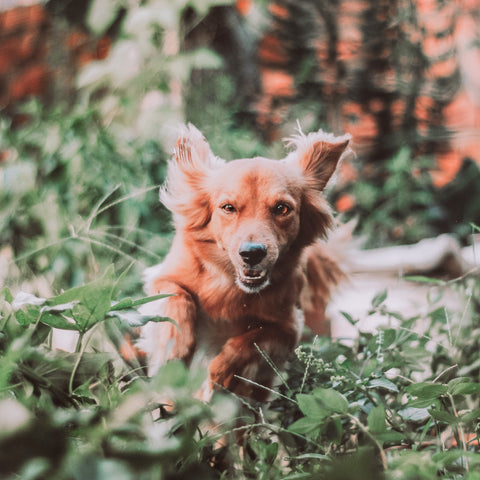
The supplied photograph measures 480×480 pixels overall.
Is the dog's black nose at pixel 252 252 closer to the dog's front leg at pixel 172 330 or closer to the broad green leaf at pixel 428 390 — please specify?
the dog's front leg at pixel 172 330

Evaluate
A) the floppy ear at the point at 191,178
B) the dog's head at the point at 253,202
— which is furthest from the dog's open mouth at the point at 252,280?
the floppy ear at the point at 191,178

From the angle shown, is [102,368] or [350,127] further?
[350,127]

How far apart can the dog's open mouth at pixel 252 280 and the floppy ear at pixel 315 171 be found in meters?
0.10

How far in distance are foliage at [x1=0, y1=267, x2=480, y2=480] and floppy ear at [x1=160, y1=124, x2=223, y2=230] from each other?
0.67 feet

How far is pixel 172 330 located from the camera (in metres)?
0.77

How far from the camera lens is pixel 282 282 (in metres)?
0.80

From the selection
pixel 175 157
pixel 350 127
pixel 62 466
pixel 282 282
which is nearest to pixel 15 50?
pixel 350 127

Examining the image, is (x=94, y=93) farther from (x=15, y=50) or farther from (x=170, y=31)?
(x=15, y=50)

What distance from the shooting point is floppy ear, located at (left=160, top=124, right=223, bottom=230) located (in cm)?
80

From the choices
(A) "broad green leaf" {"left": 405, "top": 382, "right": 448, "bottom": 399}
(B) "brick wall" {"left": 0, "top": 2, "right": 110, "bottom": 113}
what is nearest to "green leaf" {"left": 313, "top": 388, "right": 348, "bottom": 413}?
(A) "broad green leaf" {"left": 405, "top": 382, "right": 448, "bottom": 399}

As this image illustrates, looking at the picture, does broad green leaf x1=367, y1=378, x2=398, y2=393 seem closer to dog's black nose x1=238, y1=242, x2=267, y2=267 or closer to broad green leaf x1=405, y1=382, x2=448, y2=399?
broad green leaf x1=405, y1=382, x2=448, y2=399

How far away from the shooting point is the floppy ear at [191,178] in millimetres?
801

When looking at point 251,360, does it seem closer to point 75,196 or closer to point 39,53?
point 75,196

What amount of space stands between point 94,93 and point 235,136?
86cm
